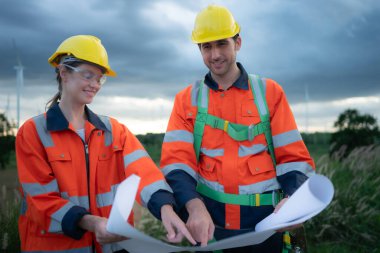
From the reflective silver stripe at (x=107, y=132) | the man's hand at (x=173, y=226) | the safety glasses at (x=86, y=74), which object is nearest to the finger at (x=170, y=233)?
the man's hand at (x=173, y=226)

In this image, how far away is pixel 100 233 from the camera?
282 centimetres

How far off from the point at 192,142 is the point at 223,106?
14.0 inches

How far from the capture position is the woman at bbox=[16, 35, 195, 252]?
3.13m

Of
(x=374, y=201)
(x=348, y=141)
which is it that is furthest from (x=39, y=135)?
(x=348, y=141)

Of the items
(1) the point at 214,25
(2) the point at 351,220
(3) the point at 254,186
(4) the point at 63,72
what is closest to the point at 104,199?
(4) the point at 63,72

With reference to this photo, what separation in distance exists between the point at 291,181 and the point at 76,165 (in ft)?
4.91

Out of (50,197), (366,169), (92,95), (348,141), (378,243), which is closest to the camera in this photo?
(50,197)

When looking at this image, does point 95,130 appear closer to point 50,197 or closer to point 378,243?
point 50,197

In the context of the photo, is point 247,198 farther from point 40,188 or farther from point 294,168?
point 40,188

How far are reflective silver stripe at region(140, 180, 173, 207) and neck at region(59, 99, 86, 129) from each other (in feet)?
2.21

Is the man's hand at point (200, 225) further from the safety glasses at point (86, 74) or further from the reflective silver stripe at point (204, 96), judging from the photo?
the safety glasses at point (86, 74)

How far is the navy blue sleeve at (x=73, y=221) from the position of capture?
3023 mm

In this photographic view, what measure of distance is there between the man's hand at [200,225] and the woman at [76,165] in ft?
0.52

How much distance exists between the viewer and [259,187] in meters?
3.42
